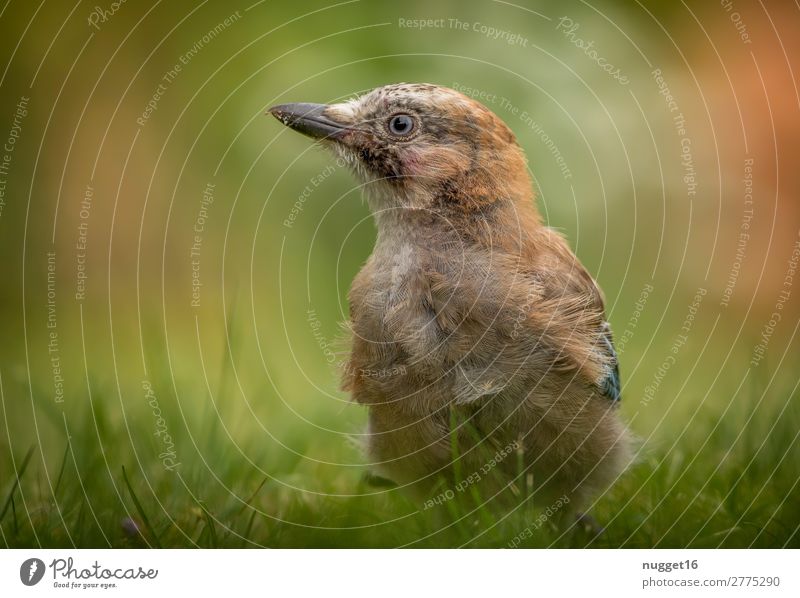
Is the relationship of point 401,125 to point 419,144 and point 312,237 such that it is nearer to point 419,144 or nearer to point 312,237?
point 419,144

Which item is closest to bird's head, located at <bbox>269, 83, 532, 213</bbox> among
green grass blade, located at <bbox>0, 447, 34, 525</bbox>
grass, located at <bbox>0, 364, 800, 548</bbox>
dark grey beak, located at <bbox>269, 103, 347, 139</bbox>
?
dark grey beak, located at <bbox>269, 103, 347, 139</bbox>

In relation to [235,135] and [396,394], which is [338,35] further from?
[396,394]

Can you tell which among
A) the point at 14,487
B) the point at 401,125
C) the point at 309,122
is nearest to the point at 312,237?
the point at 309,122

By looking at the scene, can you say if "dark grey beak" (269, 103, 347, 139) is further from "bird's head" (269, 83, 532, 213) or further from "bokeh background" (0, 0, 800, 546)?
"bokeh background" (0, 0, 800, 546)

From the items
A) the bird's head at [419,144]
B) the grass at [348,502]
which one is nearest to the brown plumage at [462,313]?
the bird's head at [419,144]

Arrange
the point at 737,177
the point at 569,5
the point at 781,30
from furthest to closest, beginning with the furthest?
the point at 737,177, the point at 569,5, the point at 781,30

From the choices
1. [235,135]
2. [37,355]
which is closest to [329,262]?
[235,135]
